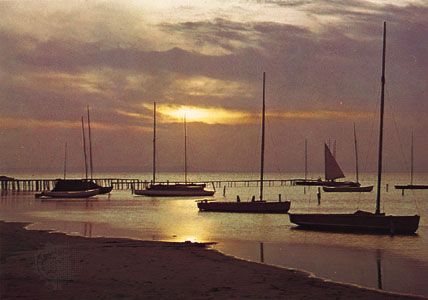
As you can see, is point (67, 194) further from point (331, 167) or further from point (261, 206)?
point (331, 167)

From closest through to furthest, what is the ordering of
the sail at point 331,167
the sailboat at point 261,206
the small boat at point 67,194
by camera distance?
1. the sailboat at point 261,206
2. the small boat at point 67,194
3. the sail at point 331,167

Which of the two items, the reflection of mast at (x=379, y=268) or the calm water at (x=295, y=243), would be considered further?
the calm water at (x=295, y=243)

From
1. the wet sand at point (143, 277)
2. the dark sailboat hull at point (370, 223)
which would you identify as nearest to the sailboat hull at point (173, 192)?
the dark sailboat hull at point (370, 223)

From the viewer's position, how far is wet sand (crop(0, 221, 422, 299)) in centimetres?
1658

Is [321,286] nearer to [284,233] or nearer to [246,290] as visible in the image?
[246,290]

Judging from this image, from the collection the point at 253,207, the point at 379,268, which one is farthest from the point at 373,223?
the point at 253,207

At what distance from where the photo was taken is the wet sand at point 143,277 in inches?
653

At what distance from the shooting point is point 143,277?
62.4 ft

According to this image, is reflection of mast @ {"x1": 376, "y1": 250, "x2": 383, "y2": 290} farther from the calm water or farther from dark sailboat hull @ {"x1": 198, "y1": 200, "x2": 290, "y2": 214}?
dark sailboat hull @ {"x1": 198, "y1": 200, "x2": 290, "y2": 214}

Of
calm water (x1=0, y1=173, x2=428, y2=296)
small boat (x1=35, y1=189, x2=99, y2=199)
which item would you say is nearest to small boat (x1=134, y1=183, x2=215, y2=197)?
small boat (x1=35, y1=189, x2=99, y2=199)

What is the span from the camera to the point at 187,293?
16.8 metres

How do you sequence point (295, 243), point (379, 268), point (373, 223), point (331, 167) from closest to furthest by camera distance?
point (379, 268) → point (295, 243) → point (373, 223) → point (331, 167)

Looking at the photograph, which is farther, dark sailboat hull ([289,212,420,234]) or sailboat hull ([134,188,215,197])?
sailboat hull ([134,188,215,197])

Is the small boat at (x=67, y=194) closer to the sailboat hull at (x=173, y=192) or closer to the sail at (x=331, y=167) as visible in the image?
the sailboat hull at (x=173, y=192)
